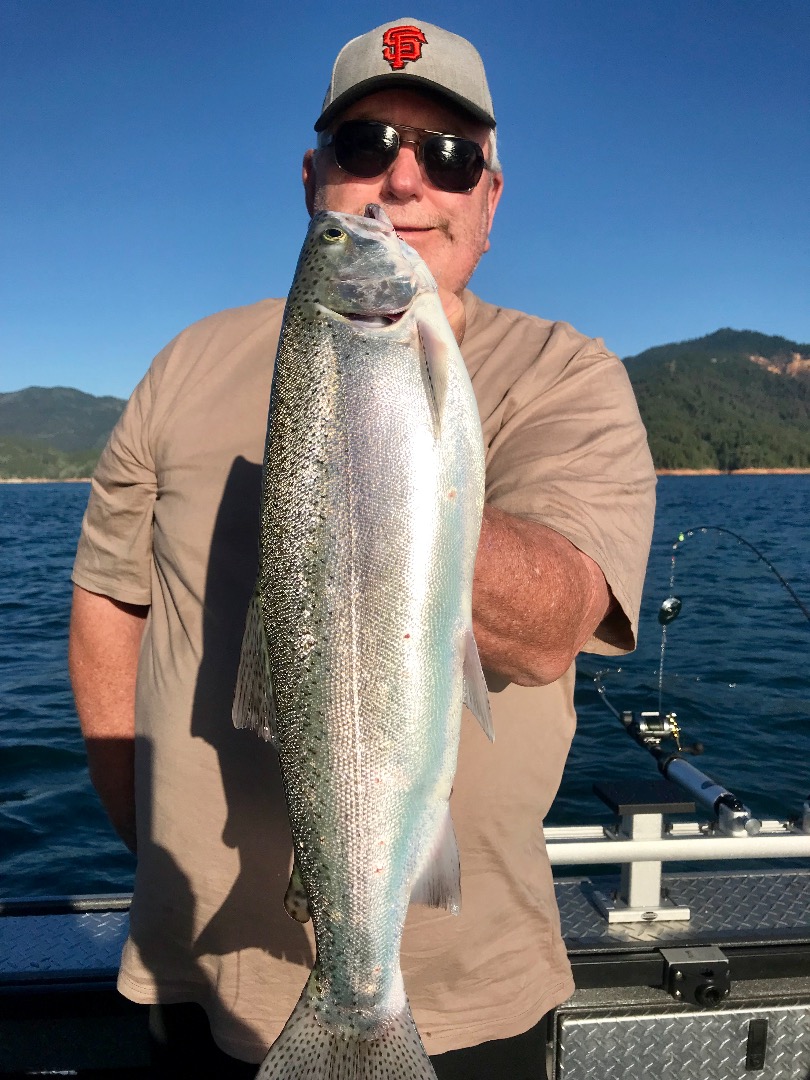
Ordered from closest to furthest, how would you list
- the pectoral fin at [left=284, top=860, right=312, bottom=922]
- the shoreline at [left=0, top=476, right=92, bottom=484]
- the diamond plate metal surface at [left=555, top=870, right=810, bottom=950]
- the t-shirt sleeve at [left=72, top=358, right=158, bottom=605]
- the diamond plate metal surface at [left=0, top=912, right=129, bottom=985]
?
the pectoral fin at [left=284, top=860, right=312, bottom=922] → the t-shirt sleeve at [left=72, top=358, right=158, bottom=605] → the diamond plate metal surface at [left=0, top=912, right=129, bottom=985] → the diamond plate metal surface at [left=555, top=870, right=810, bottom=950] → the shoreline at [left=0, top=476, right=92, bottom=484]

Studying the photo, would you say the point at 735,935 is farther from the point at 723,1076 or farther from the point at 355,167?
the point at 355,167

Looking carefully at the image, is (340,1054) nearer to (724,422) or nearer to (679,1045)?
(679,1045)

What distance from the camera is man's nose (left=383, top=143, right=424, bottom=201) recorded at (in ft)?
8.32

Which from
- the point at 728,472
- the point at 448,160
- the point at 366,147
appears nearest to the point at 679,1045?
the point at 448,160

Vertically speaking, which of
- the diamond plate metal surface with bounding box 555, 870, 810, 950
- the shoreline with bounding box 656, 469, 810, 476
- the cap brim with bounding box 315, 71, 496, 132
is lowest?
the diamond plate metal surface with bounding box 555, 870, 810, 950

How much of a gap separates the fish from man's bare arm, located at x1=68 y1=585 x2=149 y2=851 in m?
1.18

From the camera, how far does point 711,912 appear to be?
3.96 m

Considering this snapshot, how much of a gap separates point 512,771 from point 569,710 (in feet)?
0.92

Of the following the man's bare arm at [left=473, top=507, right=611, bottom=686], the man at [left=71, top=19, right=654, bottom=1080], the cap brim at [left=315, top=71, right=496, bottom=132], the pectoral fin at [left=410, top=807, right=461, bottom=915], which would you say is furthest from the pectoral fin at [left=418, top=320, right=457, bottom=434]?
the cap brim at [left=315, top=71, right=496, bottom=132]

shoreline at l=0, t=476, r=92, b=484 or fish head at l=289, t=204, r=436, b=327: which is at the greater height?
shoreline at l=0, t=476, r=92, b=484

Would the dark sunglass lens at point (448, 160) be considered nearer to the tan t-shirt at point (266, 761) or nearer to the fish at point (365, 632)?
the tan t-shirt at point (266, 761)

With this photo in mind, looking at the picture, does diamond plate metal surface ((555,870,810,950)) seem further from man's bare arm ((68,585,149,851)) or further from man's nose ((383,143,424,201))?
man's nose ((383,143,424,201))

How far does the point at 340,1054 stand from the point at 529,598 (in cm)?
100

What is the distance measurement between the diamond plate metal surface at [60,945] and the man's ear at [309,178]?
3009 millimetres
